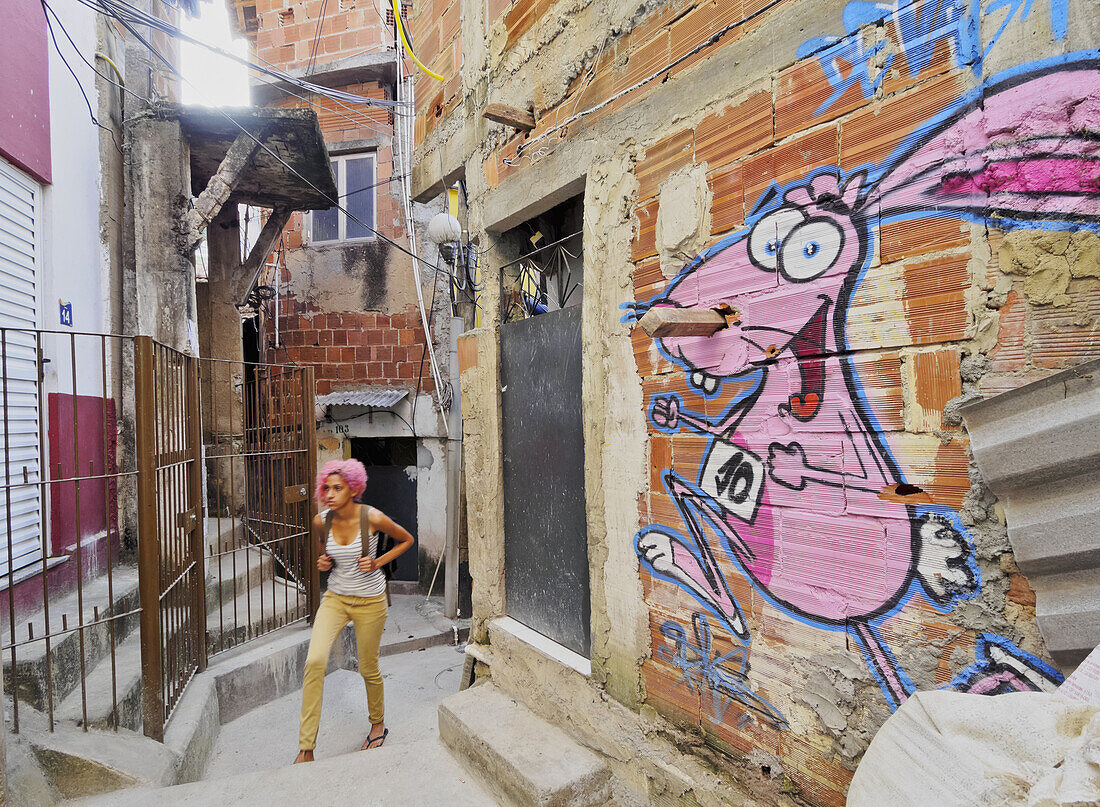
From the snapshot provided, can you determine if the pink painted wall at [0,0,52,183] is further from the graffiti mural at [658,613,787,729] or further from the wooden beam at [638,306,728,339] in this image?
the graffiti mural at [658,613,787,729]

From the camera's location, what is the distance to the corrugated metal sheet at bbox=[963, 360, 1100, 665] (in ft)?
4.23

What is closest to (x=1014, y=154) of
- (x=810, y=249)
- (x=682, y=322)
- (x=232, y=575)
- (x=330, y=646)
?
(x=810, y=249)

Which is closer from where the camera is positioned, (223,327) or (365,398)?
(223,327)

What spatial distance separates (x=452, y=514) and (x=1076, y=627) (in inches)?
252

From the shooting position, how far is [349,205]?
934cm

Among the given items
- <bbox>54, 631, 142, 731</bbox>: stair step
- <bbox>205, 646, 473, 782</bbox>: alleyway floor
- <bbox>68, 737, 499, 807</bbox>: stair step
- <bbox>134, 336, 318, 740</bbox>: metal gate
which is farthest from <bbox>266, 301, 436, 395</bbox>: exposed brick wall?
<bbox>68, 737, 499, 807</bbox>: stair step

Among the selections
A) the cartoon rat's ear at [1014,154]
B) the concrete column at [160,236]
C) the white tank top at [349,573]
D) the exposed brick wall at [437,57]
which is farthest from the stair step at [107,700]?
the exposed brick wall at [437,57]

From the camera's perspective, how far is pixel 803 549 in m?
1.90

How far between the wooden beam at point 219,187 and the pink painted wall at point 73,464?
6.19 ft

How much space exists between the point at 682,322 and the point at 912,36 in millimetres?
995

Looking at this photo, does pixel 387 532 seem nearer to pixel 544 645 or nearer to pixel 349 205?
pixel 544 645

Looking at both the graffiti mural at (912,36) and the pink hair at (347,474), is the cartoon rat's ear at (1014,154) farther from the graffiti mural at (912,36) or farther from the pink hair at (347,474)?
the pink hair at (347,474)

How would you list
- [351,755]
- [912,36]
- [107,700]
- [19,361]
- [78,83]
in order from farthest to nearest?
[78,83], [19,361], [107,700], [351,755], [912,36]

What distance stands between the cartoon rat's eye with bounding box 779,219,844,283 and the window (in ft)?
27.6
